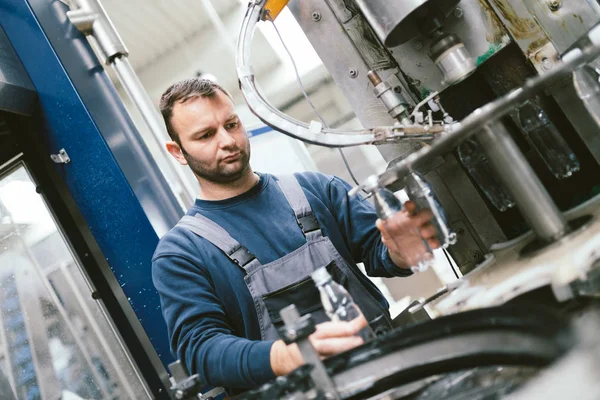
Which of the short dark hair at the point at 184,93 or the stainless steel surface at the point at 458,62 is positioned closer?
the stainless steel surface at the point at 458,62

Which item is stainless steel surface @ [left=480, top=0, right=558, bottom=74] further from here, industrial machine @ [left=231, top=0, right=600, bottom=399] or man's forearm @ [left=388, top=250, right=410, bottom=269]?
man's forearm @ [left=388, top=250, right=410, bottom=269]

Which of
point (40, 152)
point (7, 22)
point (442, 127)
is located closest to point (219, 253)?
point (442, 127)

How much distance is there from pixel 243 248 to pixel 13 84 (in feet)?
4.54

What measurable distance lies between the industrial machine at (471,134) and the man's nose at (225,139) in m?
0.25

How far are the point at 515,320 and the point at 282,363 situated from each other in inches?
20.9

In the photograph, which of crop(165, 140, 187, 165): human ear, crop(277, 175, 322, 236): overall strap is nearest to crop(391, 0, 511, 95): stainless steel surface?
crop(277, 175, 322, 236): overall strap

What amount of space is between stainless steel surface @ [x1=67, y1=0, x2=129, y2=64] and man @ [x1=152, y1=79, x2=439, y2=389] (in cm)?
65

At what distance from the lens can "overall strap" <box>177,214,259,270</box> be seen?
1378 mm

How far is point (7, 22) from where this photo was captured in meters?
2.19

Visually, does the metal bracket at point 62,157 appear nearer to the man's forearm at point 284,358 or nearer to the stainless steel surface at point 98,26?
the stainless steel surface at point 98,26

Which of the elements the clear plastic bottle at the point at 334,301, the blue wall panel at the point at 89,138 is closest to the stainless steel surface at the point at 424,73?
the clear plastic bottle at the point at 334,301

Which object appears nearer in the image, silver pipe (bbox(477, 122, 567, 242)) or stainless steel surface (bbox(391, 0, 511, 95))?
silver pipe (bbox(477, 122, 567, 242))

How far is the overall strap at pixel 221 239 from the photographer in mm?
1378

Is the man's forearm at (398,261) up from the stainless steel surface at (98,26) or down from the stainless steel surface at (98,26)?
down
